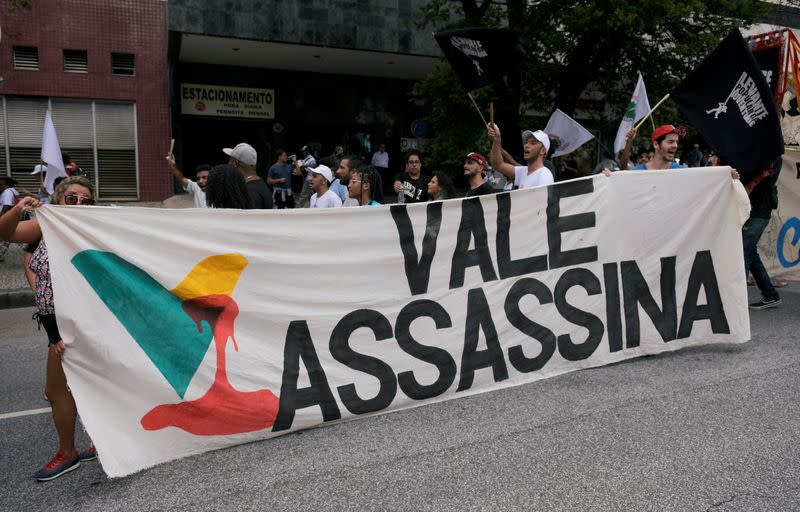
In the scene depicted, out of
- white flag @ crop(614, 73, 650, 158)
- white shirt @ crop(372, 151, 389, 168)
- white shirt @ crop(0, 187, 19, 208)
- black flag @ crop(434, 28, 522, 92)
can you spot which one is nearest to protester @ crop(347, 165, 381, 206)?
black flag @ crop(434, 28, 522, 92)

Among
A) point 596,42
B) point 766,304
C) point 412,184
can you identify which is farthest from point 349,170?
point 596,42

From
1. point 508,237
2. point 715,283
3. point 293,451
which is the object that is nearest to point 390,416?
point 293,451

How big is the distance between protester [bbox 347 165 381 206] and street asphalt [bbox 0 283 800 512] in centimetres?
272

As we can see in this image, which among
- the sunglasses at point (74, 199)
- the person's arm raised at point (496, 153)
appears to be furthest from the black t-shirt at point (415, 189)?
the sunglasses at point (74, 199)

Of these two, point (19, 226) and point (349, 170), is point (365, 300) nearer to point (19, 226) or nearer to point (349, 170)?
point (19, 226)

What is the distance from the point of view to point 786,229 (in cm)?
802

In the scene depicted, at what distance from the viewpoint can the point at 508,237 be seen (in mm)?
4719

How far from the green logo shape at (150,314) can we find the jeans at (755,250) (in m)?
5.92

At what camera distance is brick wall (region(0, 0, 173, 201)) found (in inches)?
582

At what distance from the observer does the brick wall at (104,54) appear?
48.5 feet

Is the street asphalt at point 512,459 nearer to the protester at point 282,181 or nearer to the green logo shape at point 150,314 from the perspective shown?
the green logo shape at point 150,314

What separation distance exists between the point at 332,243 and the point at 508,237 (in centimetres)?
136

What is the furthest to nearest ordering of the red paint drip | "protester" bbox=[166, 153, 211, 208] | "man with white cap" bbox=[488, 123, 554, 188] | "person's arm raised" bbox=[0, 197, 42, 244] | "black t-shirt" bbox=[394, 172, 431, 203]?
"black t-shirt" bbox=[394, 172, 431, 203]
"protester" bbox=[166, 153, 211, 208]
"man with white cap" bbox=[488, 123, 554, 188]
the red paint drip
"person's arm raised" bbox=[0, 197, 42, 244]

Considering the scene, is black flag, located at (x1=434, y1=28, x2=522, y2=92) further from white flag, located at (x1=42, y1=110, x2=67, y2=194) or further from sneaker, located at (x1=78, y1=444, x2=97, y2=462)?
sneaker, located at (x1=78, y1=444, x2=97, y2=462)
